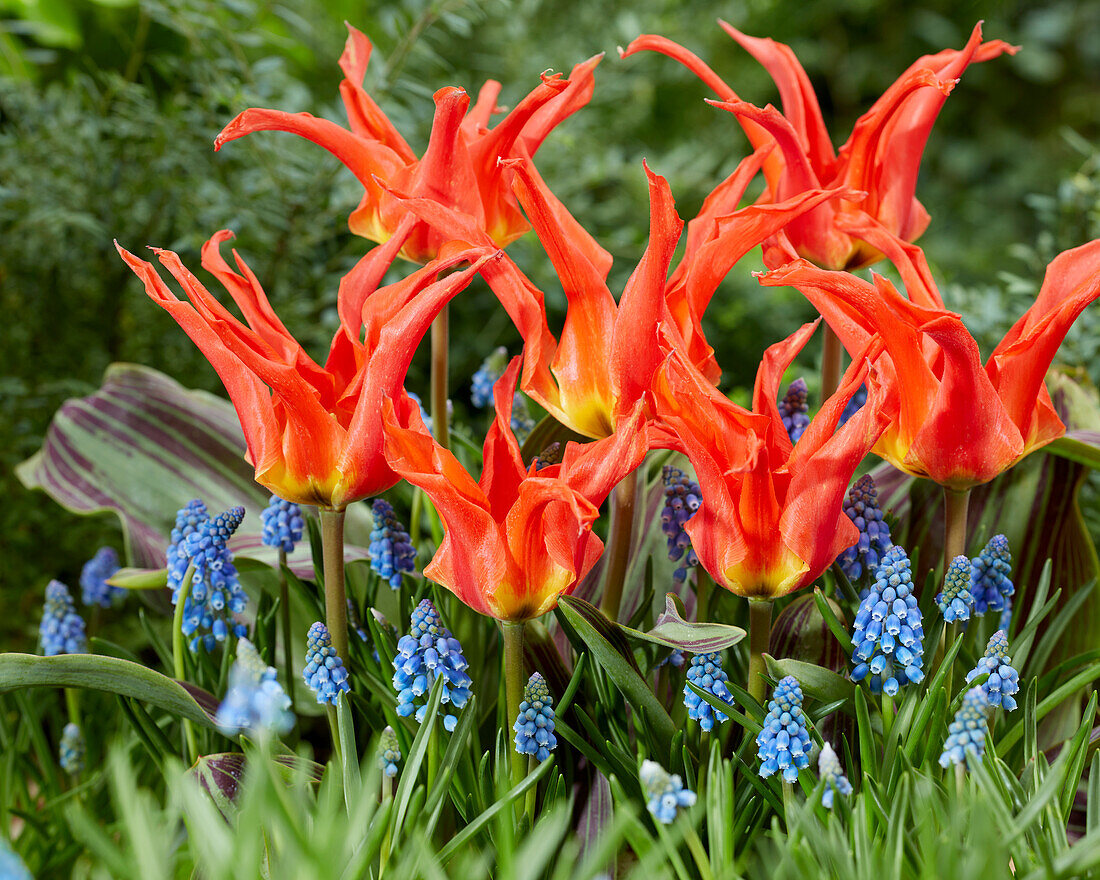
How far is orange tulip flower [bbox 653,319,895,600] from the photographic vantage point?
490mm

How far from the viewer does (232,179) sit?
1334 millimetres

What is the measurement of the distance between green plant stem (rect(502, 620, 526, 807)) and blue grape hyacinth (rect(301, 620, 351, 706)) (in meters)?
0.10

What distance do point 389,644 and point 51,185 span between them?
34.4 inches

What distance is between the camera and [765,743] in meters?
0.52

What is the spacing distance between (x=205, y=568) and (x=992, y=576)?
505mm

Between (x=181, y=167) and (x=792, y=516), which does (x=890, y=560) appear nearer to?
(x=792, y=516)

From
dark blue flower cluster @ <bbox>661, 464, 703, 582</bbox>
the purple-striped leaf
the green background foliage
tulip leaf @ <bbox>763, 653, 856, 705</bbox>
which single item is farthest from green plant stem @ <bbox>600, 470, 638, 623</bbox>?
the green background foliage

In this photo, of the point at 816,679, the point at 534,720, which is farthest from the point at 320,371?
the point at 816,679

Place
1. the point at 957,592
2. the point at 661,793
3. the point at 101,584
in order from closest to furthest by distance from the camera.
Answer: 1. the point at 661,793
2. the point at 957,592
3. the point at 101,584

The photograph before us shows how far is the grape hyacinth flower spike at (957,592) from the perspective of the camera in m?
0.55

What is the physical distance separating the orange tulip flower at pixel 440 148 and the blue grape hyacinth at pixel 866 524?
0.28 metres

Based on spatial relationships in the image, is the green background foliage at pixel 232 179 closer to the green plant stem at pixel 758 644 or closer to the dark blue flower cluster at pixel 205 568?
the dark blue flower cluster at pixel 205 568

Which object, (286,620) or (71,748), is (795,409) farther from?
(71,748)

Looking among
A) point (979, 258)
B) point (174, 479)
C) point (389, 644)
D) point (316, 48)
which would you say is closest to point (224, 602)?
point (389, 644)
